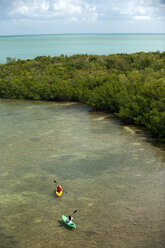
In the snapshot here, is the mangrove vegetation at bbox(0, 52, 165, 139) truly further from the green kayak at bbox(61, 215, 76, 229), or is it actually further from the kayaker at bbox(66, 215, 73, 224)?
the kayaker at bbox(66, 215, 73, 224)

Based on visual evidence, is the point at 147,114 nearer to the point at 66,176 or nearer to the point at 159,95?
the point at 159,95

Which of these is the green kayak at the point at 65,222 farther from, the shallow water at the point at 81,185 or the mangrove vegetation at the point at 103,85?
the mangrove vegetation at the point at 103,85

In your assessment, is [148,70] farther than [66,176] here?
Yes

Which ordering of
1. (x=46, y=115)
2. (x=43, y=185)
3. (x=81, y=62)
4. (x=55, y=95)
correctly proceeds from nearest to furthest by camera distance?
(x=43, y=185) < (x=46, y=115) < (x=55, y=95) < (x=81, y=62)

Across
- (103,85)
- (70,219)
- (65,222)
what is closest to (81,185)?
(65,222)

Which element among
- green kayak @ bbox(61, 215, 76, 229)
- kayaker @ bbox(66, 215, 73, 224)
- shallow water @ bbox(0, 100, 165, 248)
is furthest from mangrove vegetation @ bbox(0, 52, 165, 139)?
kayaker @ bbox(66, 215, 73, 224)

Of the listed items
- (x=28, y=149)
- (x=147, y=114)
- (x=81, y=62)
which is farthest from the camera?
(x=81, y=62)

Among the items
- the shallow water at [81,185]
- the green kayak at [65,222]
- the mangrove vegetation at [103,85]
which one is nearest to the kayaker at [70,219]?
the green kayak at [65,222]

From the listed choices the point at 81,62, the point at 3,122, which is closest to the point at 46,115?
the point at 3,122
